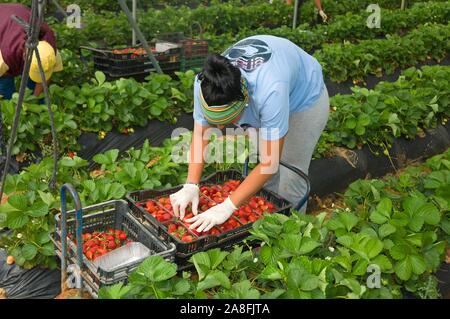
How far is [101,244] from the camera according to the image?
8.32 feet

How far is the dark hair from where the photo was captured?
2244 millimetres

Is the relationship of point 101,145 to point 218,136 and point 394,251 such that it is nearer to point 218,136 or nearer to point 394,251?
point 218,136

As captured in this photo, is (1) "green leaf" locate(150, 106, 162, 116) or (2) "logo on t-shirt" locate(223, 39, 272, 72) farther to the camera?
(1) "green leaf" locate(150, 106, 162, 116)

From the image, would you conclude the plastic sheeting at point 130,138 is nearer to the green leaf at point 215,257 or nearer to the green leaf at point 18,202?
the green leaf at point 18,202

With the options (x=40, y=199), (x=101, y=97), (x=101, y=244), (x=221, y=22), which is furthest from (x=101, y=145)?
(x=221, y=22)

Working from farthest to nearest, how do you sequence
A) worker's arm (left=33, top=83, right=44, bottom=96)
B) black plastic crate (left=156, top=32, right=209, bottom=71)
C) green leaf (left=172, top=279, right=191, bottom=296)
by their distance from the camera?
black plastic crate (left=156, top=32, right=209, bottom=71)
worker's arm (left=33, top=83, right=44, bottom=96)
green leaf (left=172, top=279, right=191, bottom=296)

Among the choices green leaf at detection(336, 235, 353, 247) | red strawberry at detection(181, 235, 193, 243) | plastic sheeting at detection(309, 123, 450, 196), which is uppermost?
green leaf at detection(336, 235, 353, 247)

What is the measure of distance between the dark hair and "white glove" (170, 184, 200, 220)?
606 millimetres

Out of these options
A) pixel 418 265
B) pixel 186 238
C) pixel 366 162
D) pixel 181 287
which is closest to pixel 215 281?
pixel 181 287

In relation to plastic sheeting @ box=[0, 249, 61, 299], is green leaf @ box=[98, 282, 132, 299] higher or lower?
higher

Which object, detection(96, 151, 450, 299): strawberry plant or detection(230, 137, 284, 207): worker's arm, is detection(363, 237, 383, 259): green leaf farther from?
detection(230, 137, 284, 207): worker's arm

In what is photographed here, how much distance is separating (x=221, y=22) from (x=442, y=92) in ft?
15.0

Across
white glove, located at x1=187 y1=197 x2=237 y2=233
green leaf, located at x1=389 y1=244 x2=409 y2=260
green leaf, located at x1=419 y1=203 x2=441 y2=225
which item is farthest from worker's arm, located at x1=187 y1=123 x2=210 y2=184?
green leaf, located at x1=419 y1=203 x2=441 y2=225
